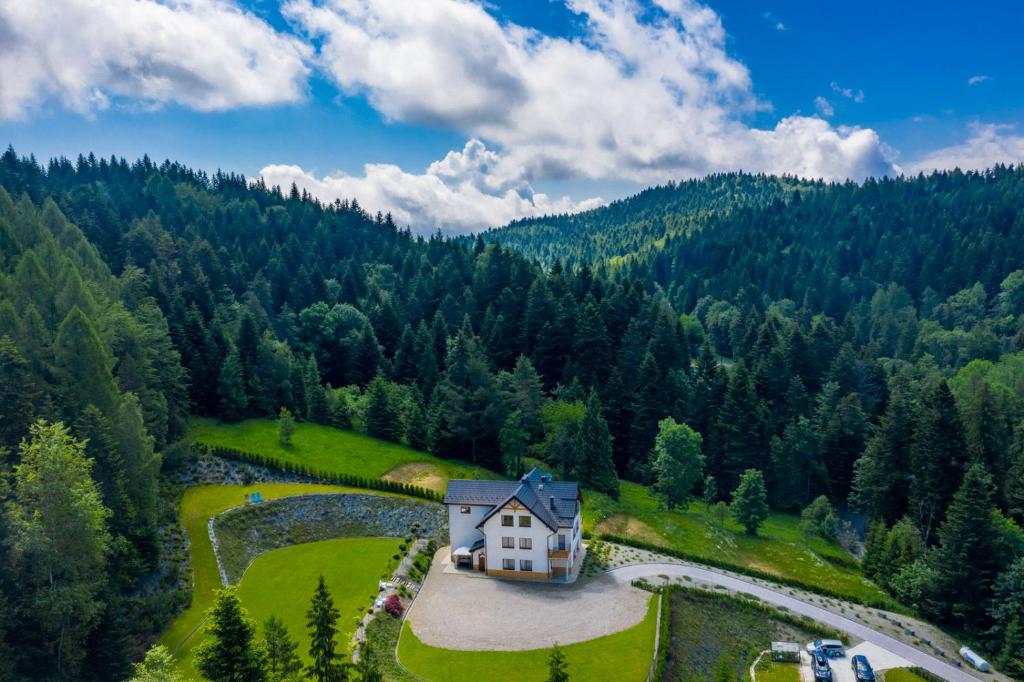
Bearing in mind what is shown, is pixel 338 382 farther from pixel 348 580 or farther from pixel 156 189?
pixel 156 189

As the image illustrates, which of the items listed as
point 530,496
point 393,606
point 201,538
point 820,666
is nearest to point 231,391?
point 201,538

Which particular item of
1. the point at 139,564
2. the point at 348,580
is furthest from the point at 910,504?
the point at 139,564

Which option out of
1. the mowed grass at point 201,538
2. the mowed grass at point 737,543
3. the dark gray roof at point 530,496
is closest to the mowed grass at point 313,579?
the mowed grass at point 201,538

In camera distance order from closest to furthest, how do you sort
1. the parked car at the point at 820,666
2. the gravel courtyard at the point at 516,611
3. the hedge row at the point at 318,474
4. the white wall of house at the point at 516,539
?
the parked car at the point at 820,666 < the gravel courtyard at the point at 516,611 < the white wall of house at the point at 516,539 < the hedge row at the point at 318,474

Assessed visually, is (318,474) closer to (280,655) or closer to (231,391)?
(231,391)

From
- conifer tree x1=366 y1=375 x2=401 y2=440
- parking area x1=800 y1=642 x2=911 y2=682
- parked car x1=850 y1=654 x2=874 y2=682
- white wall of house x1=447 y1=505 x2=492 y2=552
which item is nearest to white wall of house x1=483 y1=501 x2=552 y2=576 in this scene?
white wall of house x1=447 y1=505 x2=492 y2=552

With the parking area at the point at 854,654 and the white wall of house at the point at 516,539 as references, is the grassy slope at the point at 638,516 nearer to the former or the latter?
the parking area at the point at 854,654

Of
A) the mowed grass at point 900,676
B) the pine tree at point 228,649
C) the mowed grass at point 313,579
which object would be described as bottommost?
the mowed grass at point 313,579
